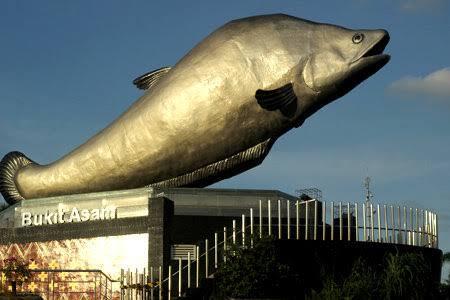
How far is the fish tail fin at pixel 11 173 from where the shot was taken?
948 inches

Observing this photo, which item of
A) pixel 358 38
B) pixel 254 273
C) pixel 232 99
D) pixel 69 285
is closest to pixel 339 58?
pixel 358 38

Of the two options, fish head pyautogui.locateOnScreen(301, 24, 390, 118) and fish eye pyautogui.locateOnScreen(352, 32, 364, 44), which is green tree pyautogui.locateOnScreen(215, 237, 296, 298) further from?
fish eye pyautogui.locateOnScreen(352, 32, 364, 44)

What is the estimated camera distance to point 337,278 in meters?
17.9

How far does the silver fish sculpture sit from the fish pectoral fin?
2 centimetres

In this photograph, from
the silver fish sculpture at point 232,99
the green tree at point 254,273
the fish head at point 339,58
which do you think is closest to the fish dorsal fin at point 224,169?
the silver fish sculpture at point 232,99

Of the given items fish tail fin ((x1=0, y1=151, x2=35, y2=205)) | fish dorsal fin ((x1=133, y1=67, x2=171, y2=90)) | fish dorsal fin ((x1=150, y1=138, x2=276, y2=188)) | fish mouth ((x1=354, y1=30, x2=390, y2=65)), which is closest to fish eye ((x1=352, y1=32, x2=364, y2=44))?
fish mouth ((x1=354, y1=30, x2=390, y2=65))

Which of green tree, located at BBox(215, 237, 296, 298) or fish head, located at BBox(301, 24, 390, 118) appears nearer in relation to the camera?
green tree, located at BBox(215, 237, 296, 298)

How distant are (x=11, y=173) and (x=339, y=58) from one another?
10941 millimetres

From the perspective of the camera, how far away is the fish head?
65.3 ft

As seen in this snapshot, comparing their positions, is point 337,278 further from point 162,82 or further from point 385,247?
point 162,82

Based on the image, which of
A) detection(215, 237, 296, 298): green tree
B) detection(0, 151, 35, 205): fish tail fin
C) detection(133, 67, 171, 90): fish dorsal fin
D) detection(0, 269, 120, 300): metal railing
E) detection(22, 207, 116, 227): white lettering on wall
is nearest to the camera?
detection(215, 237, 296, 298): green tree

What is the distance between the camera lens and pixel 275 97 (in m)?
19.4

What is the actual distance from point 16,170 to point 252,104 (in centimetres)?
846

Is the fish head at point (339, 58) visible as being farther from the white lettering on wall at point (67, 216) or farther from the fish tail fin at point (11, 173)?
the fish tail fin at point (11, 173)
